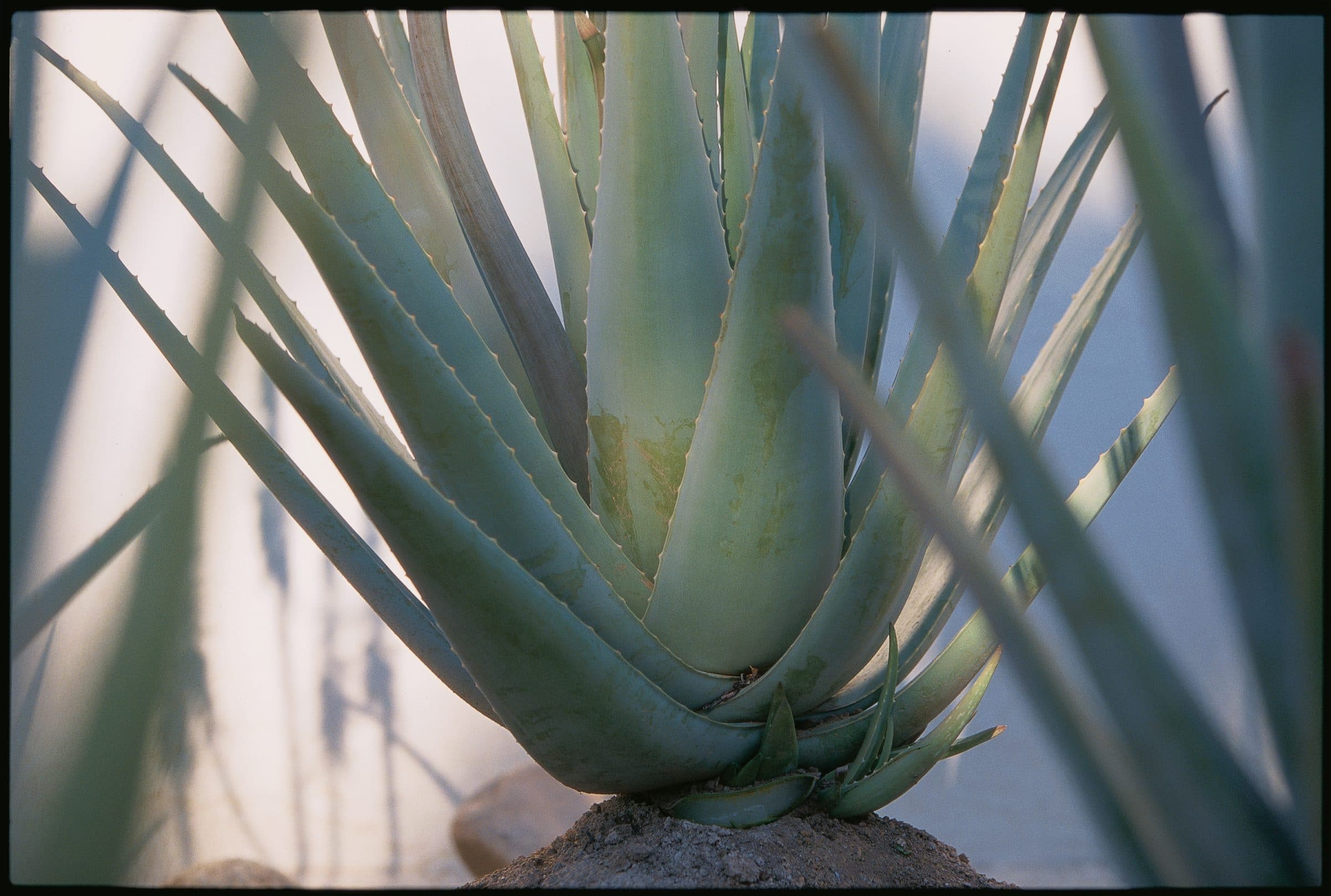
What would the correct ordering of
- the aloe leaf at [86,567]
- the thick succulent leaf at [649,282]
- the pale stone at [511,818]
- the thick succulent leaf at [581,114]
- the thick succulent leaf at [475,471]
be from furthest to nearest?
the pale stone at [511,818] → the thick succulent leaf at [581,114] → the thick succulent leaf at [649,282] → the thick succulent leaf at [475,471] → the aloe leaf at [86,567]

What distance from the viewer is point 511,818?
103 centimetres

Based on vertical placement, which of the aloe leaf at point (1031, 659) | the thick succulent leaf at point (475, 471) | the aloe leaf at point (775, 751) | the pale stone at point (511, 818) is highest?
the thick succulent leaf at point (475, 471)

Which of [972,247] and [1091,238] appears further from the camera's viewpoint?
[1091,238]

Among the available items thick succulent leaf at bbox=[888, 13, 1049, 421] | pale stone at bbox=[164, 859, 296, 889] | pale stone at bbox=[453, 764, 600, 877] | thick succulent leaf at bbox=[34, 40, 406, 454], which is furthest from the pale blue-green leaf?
pale stone at bbox=[453, 764, 600, 877]

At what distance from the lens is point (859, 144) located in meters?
0.11

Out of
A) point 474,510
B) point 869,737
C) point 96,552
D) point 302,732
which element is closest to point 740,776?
point 869,737

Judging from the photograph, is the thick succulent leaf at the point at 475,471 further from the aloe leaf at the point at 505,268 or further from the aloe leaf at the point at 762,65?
the aloe leaf at the point at 762,65

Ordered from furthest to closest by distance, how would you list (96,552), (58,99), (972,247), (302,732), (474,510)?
1. (302,732)
2. (58,99)
3. (972,247)
4. (474,510)
5. (96,552)

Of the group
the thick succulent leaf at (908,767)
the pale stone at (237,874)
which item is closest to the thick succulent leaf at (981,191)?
the thick succulent leaf at (908,767)

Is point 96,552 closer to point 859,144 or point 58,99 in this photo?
point 859,144

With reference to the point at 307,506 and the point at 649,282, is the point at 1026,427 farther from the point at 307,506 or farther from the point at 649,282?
the point at 307,506

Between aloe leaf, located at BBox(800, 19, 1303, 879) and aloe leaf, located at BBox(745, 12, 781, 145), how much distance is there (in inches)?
13.0

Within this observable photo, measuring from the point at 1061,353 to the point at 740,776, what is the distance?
8.7 inches

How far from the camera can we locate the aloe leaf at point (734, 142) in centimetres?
38
